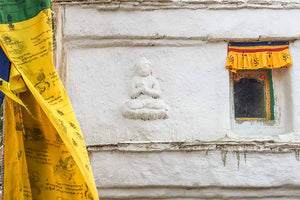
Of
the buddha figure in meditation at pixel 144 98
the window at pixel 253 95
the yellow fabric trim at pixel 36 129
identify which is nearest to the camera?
the yellow fabric trim at pixel 36 129

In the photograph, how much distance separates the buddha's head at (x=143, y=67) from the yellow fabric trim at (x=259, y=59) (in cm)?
82

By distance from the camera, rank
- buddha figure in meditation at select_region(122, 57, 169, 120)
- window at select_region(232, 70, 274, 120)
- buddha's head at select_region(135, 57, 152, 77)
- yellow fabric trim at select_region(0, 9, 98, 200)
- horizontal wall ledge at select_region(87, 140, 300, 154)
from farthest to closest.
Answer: window at select_region(232, 70, 274, 120) < buddha's head at select_region(135, 57, 152, 77) < buddha figure in meditation at select_region(122, 57, 169, 120) < horizontal wall ledge at select_region(87, 140, 300, 154) < yellow fabric trim at select_region(0, 9, 98, 200)

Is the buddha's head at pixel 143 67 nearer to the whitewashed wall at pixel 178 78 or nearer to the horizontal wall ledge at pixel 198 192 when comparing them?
the whitewashed wall at pixel 178 78

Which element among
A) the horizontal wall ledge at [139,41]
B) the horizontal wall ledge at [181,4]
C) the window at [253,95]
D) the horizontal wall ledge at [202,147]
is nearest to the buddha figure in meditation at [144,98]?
the horizontal wall ledge at [139,41]

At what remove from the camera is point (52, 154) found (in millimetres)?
2414

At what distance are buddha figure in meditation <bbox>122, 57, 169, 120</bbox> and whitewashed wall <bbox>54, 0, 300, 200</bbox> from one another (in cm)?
7

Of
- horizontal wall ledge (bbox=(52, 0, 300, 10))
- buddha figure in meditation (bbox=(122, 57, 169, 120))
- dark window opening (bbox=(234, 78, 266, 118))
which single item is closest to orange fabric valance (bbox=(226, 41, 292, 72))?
dark window opening (bbox=(234, 78, 266, 118))

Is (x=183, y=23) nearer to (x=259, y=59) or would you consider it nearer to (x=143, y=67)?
(x=143, y=67)

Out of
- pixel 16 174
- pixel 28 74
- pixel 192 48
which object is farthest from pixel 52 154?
pixel 192 48

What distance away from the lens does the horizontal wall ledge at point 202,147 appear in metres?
3.80

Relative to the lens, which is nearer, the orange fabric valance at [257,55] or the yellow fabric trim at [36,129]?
the yellow fabric trim at [36,129]

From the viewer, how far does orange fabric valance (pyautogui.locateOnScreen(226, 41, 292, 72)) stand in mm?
4156

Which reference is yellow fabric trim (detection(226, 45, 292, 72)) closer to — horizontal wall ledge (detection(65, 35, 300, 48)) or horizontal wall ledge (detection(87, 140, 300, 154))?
horizontal wall ledge (detection(65, 35, 300, 48))

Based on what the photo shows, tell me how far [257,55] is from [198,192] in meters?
1.55
